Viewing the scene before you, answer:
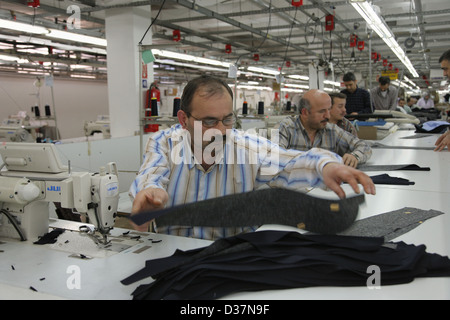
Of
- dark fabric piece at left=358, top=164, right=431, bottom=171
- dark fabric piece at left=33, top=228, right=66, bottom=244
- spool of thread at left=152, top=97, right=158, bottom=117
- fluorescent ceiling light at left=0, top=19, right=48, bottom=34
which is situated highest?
fluorescent ceiling light at left=0, top=19, right=48, bottom=34

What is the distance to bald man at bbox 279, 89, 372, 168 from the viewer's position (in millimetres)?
3121

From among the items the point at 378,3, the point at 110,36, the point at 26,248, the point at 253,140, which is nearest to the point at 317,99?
the point at 253,140

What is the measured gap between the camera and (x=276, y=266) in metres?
1.02

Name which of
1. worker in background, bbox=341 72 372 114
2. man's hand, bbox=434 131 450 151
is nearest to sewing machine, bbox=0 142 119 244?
man's hand, bbox=434 131 450 151

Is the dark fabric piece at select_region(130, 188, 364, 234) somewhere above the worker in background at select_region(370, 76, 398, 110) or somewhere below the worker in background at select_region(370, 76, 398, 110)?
below

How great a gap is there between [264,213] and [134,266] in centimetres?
46

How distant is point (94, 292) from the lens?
1.09 meters

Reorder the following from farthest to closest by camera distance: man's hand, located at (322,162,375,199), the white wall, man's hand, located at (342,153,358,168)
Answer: the white wall, man's hand, located at (342,153,358,168), man's hand, located at (322,162,375,199)

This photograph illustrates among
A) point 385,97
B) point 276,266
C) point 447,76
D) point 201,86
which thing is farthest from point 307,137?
point 385,97

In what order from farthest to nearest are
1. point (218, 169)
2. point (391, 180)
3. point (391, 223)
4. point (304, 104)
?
point (304, 104) < point (391, 180) < point (218, 169) < point (391, 223)

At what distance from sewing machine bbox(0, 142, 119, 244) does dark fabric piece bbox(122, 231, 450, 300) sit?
591 mm

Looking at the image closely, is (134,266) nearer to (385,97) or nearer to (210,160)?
(210,160)

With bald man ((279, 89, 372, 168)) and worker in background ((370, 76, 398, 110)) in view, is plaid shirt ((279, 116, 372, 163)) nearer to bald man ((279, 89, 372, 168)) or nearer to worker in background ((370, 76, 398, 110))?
bald man ((279, 89, 372, 168))

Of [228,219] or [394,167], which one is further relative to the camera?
[394,167]
